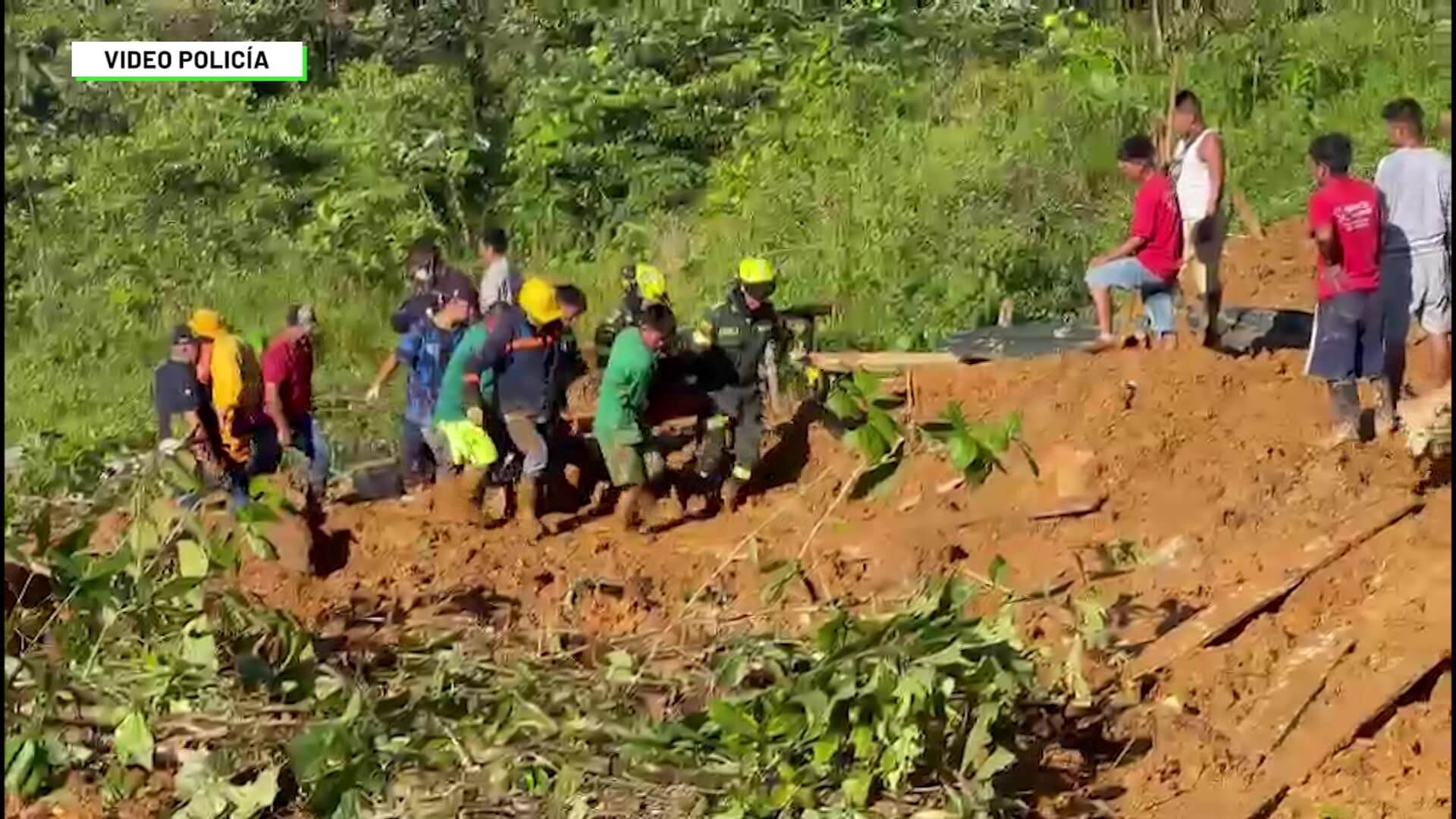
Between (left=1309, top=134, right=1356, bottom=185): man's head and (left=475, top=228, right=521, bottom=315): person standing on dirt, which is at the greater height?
(left=1309, top=134, right=1356, bottom=185): man's head

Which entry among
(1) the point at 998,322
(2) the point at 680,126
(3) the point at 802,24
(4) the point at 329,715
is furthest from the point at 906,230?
(4) the point at 329,715

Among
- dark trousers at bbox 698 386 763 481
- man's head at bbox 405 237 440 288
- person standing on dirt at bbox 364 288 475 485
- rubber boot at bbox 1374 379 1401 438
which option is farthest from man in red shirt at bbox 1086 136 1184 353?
man's head at bbox 405 237 440 288

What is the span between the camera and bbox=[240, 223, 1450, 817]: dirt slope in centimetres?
661

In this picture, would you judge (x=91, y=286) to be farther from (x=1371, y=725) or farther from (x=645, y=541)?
(x=1371, y=725)

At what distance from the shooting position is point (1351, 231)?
820cm

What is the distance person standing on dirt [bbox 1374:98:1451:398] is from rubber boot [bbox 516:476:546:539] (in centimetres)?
384

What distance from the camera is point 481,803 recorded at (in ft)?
18.6

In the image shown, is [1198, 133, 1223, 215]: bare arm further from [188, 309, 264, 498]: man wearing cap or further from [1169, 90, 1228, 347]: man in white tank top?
[188, 309, 264, 498]: man wearing cap

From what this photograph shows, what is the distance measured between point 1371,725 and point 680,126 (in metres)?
11.1

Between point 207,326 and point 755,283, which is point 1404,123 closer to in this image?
point 755,283

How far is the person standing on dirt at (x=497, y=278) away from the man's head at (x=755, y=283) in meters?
1.27

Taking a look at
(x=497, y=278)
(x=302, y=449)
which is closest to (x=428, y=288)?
(x=497, y=278)

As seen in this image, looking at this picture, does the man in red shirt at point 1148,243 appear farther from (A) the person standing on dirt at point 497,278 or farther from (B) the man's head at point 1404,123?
(A) the person standing on dirt at point 497,278

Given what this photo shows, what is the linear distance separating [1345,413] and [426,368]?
13.8 feet
